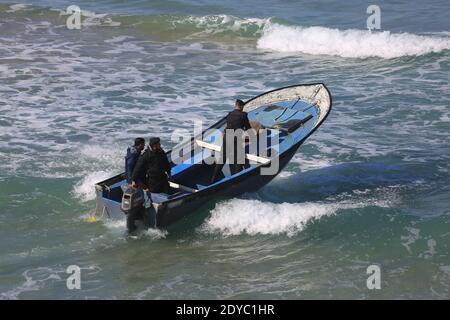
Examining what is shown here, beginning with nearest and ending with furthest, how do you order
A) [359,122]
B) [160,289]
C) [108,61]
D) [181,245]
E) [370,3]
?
[160,289] < [181,245] < [359,122] < [108,61] < [370,3]

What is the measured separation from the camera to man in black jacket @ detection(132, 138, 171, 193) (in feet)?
45.0

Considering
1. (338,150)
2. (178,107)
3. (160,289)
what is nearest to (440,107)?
(338,150)

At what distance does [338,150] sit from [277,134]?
319cm

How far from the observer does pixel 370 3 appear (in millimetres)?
32562

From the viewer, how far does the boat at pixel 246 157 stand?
13953mm

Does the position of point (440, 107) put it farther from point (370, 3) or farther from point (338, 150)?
point (370, 3)

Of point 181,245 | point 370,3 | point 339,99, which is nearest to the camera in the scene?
point 181,245

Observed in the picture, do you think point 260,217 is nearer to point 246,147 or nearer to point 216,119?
point 246,147

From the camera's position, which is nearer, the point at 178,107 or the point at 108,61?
the point at 178,107

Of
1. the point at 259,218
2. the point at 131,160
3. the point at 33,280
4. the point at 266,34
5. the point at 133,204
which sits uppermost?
the point at 266,34

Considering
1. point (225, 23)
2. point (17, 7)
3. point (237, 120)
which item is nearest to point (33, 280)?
point (237, 120)

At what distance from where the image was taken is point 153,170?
1391 cm

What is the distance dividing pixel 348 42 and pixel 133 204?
16.8 meters

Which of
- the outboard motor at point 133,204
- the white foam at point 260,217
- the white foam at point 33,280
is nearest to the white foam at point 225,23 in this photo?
the white foam at point 260,217
